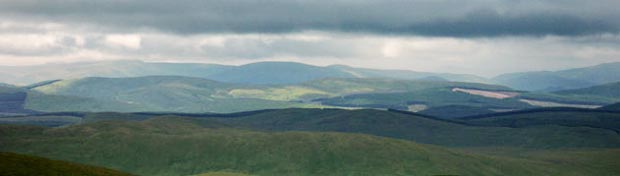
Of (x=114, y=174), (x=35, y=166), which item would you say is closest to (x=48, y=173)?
(x=35, y=166)

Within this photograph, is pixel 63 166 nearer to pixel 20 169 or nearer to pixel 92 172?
pixel 92 172

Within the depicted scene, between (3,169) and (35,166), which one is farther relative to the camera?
(35,166)

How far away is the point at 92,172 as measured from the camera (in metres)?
182

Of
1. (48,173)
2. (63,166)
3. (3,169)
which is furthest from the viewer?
(63,166)

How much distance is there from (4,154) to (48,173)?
11802 millimetres

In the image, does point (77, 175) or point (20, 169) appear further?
point (77, 175)

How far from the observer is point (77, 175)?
573ft

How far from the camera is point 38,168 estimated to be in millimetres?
170500

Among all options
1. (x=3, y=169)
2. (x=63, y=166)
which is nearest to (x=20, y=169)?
(x=3, y=169)

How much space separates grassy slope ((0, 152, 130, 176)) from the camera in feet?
525

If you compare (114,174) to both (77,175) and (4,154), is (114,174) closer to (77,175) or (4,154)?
(77,175)

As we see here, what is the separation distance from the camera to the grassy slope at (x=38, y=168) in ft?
525

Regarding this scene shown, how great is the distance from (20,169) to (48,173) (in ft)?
25.8

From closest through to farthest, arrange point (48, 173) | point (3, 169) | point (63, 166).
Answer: point (3, 169)
point (48, 173)
point (63, 166)
